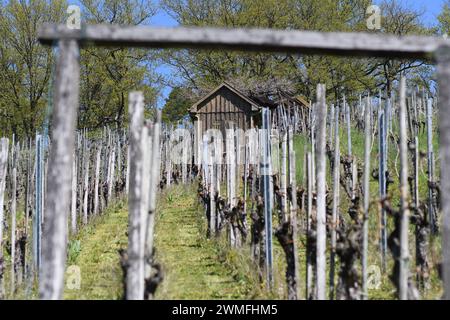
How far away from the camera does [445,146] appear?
3.84m

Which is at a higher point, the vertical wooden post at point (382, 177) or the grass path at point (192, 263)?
the vertical wooden post at point (382, 177)

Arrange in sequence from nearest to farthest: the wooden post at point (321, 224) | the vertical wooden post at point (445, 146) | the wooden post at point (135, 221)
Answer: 1. the vertical wooden post at point (445, 146)
2. the wooden post at point (135, 221)
3. the wooden post at point (321, 224)

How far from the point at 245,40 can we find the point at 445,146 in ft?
3.96

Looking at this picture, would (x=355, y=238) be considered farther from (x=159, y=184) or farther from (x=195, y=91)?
(x=195, y=91)

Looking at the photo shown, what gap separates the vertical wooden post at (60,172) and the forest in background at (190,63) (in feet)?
98.0

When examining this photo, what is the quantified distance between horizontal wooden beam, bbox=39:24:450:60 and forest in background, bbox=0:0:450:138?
29.3 metres

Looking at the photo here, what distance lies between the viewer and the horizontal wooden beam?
391cm

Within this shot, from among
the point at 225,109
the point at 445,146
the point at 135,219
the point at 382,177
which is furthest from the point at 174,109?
the point at 445,146

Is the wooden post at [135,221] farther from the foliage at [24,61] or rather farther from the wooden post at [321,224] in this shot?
the foliage at [24,61]

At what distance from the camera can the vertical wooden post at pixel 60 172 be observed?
3906mm

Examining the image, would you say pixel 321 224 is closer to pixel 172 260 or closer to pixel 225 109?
pixel 172 260

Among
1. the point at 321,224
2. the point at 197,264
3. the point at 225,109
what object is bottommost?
the point at 197,264

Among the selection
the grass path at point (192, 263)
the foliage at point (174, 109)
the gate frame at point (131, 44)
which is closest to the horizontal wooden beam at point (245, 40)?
the gate frame at point (131, 44)
